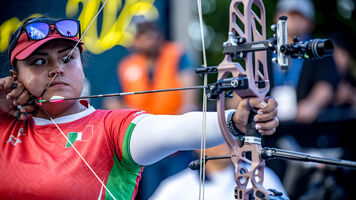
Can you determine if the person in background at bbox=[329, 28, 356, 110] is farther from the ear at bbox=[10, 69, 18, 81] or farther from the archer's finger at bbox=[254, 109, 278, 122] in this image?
the ear at bbox=[10, 69, 18, 81]

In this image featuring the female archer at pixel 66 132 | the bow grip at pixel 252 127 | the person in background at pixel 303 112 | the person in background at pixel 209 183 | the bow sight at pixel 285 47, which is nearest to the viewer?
the bow sight at pixel 285 47

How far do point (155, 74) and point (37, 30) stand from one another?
83cm

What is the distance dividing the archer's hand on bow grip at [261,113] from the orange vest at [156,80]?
3.37ft

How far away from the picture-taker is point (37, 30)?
1884mm

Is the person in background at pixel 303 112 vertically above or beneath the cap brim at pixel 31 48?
beneath

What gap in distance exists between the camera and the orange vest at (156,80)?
243 centimetres

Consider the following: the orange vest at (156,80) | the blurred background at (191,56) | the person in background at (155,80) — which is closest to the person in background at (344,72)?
the blurred background at (191,56)

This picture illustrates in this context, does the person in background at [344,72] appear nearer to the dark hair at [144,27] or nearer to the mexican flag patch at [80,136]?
the dark hair at [144,27]

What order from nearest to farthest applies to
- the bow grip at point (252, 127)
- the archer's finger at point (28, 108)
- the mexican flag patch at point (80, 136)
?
the bow grip at point (252, 127), the mexican flag patch at point (80, 136), the archer's finger at point (28, 108)

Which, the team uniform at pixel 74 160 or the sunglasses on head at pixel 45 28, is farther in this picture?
the sunglasses on head at pixel 45 28

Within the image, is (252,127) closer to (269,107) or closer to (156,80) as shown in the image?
(269,107)

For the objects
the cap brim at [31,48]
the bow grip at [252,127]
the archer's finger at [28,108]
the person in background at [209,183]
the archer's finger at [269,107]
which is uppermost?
the cap brim at [31,48]

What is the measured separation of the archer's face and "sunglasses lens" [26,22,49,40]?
42mm

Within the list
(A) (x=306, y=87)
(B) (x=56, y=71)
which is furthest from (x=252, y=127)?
(A) (x=306, y=87)
